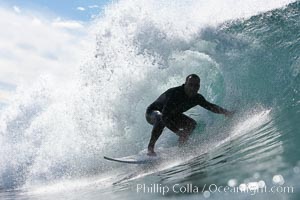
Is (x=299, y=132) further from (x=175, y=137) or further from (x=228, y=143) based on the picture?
(x=175, y=137)

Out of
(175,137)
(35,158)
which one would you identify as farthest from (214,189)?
(35,158)

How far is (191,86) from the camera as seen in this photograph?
7680 millimetres

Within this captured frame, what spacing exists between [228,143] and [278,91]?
8.45 feet

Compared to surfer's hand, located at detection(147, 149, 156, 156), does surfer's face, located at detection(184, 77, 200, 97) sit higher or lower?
higher

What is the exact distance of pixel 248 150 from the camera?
608 cm

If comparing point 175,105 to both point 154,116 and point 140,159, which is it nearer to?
point 154,116

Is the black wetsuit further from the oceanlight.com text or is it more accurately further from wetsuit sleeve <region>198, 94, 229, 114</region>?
the oceanlight.com text

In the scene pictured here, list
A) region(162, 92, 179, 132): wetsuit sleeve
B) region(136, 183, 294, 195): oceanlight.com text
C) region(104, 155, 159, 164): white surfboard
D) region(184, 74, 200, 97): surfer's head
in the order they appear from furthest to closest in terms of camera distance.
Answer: region(162, 92, 179, 132): wetsuit sleeve, region(104, 155, 159, 164): white surfboard, region(184, 74, 200, 97): surfer's head, region(136, 183, 294, 195): oceanlight.com text

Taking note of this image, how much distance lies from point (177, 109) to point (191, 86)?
2.05 feet

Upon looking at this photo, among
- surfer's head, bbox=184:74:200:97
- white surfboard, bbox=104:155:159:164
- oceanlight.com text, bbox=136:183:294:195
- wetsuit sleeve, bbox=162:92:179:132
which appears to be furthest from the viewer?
wetsuit sleeve, bbox=162:92:179:132

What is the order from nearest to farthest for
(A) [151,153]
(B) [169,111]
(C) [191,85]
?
(C) [191,85]
(A) [151,153]
(B) [169,111]

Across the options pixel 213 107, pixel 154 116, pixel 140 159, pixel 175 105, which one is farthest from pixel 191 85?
pixel 140 159

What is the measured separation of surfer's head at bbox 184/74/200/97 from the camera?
24.9 feet

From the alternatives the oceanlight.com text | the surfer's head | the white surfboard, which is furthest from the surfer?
the oceanlight.com text
